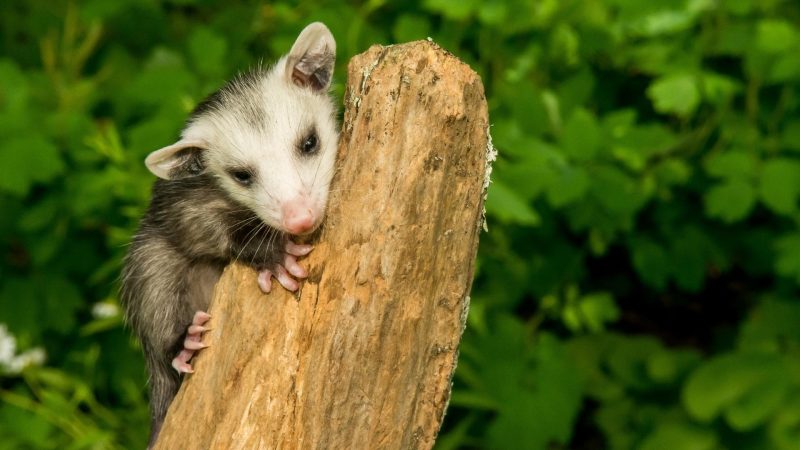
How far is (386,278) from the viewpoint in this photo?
1.78 m

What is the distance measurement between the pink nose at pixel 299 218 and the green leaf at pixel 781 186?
5.62 ft

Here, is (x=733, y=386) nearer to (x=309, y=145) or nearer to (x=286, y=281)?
(x=309, y=145)

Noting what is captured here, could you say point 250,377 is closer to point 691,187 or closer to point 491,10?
point 491,10

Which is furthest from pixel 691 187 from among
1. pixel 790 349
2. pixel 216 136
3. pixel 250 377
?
pixel 250 377

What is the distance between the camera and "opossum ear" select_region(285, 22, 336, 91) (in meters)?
2.31

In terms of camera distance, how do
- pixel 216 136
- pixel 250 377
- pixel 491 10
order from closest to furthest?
pixel 250 377 < pixel 216 136 < pixel 491 10

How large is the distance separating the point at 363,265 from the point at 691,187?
2158mm

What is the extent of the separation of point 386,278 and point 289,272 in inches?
9.6

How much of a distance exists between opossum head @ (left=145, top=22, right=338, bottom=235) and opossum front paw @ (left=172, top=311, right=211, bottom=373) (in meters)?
0.27

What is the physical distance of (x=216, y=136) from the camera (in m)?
2.42

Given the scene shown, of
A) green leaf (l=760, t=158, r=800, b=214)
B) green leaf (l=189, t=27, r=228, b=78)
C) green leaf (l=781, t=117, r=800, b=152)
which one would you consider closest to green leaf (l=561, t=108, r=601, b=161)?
green leaf (l=760, t=158, r=800, b=214)

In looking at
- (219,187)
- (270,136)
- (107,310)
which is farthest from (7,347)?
(270,136)

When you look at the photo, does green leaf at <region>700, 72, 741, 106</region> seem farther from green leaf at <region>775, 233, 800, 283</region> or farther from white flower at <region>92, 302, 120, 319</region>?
white flower at <region>92, 302, 120, 319</region>

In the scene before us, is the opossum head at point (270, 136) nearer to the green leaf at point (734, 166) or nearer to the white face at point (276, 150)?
the white face at point (276, 150)
